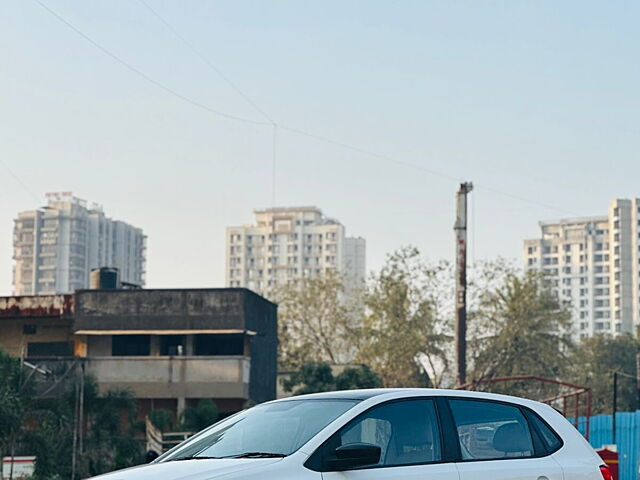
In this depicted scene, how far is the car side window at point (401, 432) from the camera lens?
7.76 m

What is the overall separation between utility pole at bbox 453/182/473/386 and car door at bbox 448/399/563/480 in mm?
30727

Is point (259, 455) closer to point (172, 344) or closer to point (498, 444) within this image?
point (498, 444)

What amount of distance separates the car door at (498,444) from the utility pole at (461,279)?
101ft

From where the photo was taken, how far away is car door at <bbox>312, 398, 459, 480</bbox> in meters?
7.63

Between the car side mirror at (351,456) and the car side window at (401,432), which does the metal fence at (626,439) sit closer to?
the car side window at (401,432)

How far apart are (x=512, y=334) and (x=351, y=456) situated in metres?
61.7

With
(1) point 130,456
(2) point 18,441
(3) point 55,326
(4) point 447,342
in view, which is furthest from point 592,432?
(4) point 447,342

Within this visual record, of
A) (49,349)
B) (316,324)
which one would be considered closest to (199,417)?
(49,349)

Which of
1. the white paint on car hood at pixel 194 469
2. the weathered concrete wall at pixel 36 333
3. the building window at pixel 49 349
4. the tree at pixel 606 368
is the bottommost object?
the tree at pixel 606 368

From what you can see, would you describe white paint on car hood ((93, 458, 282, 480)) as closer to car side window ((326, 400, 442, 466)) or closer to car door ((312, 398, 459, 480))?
car door ((312, 398, 459, 480))

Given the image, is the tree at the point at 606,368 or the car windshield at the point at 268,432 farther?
the tree at the point at 606,368

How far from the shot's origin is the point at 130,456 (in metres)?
30.2

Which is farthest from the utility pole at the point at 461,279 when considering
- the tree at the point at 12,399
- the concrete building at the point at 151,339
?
the tree at the point at 12,399

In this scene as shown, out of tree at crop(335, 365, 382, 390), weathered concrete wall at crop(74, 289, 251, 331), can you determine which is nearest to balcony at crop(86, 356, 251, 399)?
weathered concrete wall at crop(74, 289, 251, 331)
